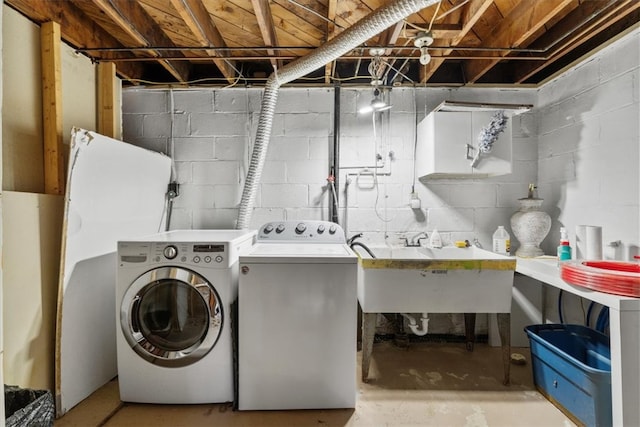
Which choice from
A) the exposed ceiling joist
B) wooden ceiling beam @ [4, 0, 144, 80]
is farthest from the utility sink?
wooden ceiling beam @ [4, 0, 144, 80]

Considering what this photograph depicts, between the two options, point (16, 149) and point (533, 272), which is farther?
point (533, 272)

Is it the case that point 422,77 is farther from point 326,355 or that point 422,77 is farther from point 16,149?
point 16,149

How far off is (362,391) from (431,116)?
198 centimetres

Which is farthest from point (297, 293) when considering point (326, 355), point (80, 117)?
point (80, 117)

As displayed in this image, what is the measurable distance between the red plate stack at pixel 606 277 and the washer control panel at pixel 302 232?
139 centimetres

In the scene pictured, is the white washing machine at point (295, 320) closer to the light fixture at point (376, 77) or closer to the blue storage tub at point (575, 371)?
the blue storage tub at point (575, 371)

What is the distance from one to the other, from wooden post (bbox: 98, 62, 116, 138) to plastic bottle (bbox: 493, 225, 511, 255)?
121 inches

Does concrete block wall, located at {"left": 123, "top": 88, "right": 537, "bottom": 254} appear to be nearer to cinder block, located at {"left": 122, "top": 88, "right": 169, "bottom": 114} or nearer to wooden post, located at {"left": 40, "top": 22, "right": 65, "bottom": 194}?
cinder block, located at {"left": 122, "top": 88, "right": 169, "bottom": 114}

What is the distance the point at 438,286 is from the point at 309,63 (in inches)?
65.9

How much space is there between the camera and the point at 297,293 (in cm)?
173

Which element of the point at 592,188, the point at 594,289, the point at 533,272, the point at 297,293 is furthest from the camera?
the point at 592,188

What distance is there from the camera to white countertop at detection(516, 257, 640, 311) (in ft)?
4.38

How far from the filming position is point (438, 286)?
196 cm

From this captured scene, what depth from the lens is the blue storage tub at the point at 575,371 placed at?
153 cm
